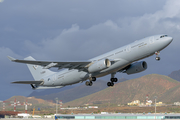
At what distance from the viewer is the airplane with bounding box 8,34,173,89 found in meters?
43.9

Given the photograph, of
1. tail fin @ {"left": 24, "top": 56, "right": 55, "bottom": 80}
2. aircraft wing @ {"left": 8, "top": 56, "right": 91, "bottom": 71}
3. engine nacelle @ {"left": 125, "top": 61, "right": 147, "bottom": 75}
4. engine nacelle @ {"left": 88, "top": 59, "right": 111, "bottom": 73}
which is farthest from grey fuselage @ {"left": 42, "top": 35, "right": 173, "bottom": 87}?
tail fin @ {"left": 24, "top": 56, "right": 55, "bottom": 80}

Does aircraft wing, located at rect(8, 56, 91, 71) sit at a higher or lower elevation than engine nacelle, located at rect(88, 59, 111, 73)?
higher

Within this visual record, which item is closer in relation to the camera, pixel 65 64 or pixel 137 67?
pixel 65 64

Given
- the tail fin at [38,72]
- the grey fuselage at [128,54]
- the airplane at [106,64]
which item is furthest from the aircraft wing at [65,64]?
the tail fin at [38,72]

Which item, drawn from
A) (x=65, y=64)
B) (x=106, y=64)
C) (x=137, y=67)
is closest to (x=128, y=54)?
(x=106, y=64)

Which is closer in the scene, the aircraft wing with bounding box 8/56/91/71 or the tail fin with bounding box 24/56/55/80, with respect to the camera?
the aircraft wing with bounding box 8/56/91/71

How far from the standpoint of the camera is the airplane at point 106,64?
144ft

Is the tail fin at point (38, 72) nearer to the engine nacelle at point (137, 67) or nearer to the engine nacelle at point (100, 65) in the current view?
the engine nacelle at point (100, 65)

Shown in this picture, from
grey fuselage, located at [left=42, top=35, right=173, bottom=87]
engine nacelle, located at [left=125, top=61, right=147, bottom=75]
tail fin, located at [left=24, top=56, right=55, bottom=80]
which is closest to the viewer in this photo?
grey fuselage, located at [left=42, top=35, right=173, bottom=87]

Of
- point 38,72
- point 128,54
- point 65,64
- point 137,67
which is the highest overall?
point 128,54

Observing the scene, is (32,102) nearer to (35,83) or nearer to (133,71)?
(35,83)

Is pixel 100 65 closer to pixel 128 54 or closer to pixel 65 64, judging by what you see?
pixel 128 54

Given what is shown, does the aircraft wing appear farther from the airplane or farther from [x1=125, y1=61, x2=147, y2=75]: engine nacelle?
[x1=125, y1=61, x2=147, y2=75]: engine nacelle

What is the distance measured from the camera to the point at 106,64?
46281mm
